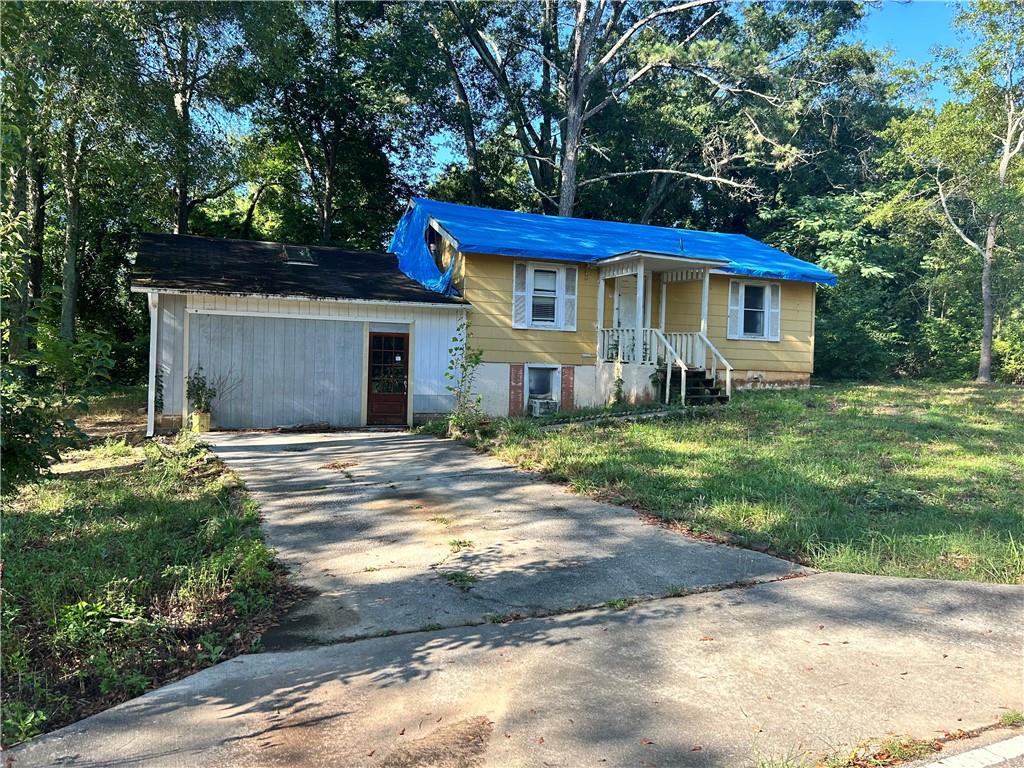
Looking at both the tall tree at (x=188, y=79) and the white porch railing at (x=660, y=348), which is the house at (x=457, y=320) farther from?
the tall tree at (x=188, y=79)

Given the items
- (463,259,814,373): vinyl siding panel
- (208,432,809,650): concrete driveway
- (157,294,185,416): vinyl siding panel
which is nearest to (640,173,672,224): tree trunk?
(463,259,814,373): vinyl siding panel

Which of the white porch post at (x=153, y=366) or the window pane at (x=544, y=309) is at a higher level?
the window pane at (x=544, y=309)

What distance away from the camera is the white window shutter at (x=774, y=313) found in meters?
17.8

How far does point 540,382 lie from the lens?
51.6 feet

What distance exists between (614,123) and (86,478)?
2397 centimetres

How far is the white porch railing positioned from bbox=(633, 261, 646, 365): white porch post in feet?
0.08

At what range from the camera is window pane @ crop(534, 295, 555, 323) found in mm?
15539

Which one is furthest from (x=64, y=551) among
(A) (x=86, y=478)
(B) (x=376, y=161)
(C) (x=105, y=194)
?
(B) (x=376, y=161)

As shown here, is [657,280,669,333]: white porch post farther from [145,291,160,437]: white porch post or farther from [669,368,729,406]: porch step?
[145,291,160,437]: white porch post

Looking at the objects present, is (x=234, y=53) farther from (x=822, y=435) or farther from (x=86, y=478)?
(x=822, y=435)

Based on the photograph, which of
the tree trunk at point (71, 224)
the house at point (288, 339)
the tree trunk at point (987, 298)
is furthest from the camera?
the tree trunk at point (987, 298)

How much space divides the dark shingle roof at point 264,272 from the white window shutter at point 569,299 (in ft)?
8.73

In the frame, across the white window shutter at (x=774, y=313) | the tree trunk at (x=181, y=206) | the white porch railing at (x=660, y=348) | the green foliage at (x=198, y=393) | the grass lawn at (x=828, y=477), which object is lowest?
the grass lawn at (x=828, y=477)

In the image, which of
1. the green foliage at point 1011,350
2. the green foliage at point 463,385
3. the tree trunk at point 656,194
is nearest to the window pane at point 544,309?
the green foliage at point 463,385
